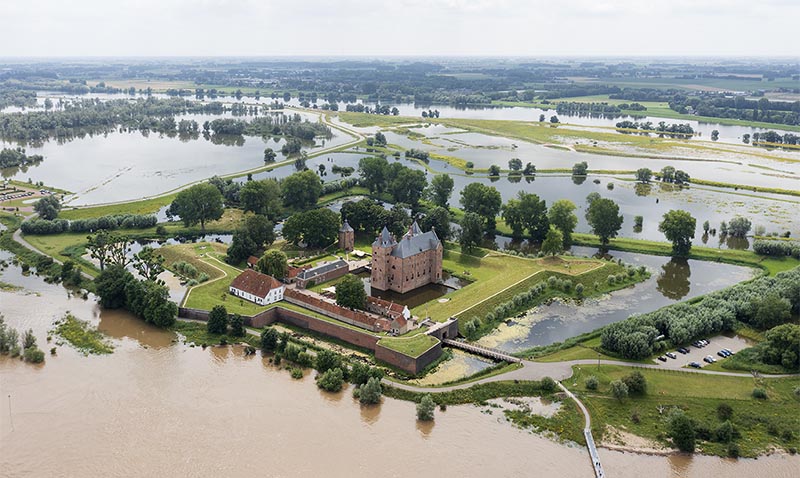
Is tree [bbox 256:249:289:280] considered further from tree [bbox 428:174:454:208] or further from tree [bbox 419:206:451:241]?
tree [bbox 428:174:454:208]

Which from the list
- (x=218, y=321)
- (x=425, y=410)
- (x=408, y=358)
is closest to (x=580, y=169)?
(x=408, y=358)

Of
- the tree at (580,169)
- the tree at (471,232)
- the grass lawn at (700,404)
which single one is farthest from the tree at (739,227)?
the grass lawn at (700,404)

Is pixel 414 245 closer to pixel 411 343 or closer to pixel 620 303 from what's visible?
pixel 411 343

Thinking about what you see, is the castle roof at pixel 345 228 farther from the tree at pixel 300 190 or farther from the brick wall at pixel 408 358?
the brick wall at pixel 408 358

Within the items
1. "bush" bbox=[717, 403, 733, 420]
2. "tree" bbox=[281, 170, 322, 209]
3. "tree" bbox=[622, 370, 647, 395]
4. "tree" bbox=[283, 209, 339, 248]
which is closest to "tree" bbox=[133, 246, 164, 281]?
"tree" bbox=[283, 209, 339, 248]

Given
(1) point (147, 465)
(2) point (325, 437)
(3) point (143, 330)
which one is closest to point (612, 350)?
(2) point (325, 437)

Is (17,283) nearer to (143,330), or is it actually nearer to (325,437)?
(143,330)
